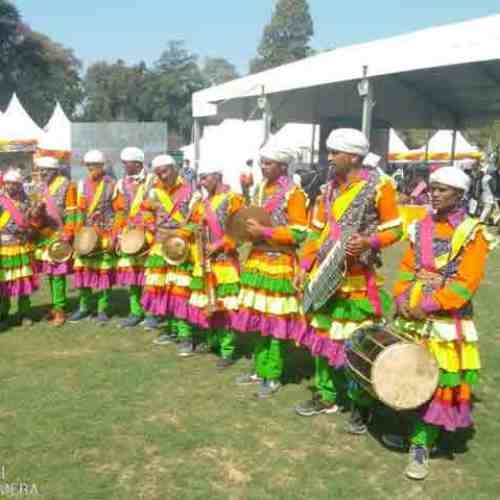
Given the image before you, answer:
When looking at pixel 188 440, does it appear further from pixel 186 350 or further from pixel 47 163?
pixel 47 163

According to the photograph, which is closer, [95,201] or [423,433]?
[423,433]

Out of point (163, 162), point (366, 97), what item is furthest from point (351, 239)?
point (366, 97)

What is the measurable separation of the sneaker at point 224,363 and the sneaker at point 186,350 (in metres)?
0.39

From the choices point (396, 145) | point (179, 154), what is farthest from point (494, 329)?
point (179, 154)

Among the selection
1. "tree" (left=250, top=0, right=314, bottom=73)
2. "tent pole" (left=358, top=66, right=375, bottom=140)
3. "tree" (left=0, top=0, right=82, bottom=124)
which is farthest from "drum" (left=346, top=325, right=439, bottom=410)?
"tree" (left=250, top=0, right=314, bottom=73)

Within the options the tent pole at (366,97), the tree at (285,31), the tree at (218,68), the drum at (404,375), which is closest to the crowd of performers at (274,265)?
the drum at (404,375)

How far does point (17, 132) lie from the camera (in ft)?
81.7

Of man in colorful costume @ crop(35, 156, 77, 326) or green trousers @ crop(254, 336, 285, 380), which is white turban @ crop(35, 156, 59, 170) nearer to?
man in colorful costume @ crop(35, 156, 77, 326)

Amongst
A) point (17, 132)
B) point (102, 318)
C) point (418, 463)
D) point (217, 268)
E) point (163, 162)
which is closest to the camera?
point (418, 463)

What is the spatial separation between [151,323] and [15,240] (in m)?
1.81

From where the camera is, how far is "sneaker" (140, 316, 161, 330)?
720 cm

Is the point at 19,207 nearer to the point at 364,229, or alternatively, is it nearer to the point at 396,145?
the point at 364,229

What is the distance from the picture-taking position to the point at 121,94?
64625 mm

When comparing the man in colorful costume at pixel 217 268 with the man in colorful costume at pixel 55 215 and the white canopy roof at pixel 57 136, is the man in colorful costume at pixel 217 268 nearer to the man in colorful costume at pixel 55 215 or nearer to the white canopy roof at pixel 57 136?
the man in colorful costume at pixel 55 215
